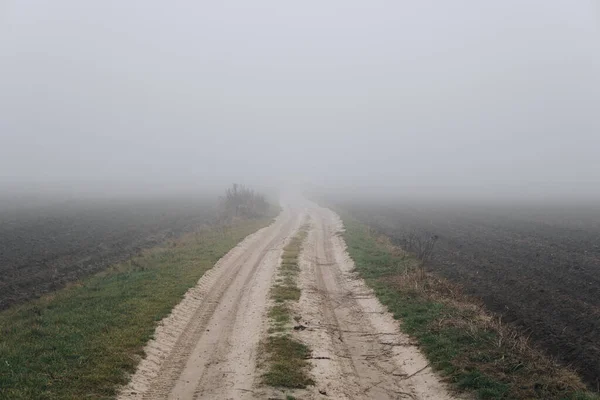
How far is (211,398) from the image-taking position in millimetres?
9070

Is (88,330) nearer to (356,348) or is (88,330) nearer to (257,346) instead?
(257,346)

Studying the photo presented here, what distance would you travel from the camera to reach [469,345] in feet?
37.6

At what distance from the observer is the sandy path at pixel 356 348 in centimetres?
972

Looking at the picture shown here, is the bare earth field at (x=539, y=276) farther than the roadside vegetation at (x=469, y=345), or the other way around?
the bare earth field at (x=539, y=276)

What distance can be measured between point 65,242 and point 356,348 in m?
30.1

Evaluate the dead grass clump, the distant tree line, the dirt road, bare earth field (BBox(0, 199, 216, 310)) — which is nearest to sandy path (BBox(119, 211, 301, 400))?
the dirt road

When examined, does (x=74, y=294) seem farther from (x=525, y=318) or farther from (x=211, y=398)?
(x=525, y=318)

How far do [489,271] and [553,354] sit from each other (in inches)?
419

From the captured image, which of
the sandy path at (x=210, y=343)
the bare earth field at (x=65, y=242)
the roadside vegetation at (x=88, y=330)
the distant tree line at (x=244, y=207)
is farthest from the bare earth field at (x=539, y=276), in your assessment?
the bare earth field at (x=65, y=242)

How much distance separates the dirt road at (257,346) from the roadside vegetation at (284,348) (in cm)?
27

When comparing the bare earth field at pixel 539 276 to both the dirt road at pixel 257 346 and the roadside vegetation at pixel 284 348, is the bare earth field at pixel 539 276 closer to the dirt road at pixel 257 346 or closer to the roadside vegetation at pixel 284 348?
the dirt road at pixel 257 346

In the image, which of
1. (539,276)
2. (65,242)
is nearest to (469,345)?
(539,276)

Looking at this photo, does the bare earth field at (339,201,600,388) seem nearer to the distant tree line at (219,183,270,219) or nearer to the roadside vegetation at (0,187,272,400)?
the roadside vegetation at (0,187,272,400)

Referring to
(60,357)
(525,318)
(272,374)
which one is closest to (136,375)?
(60,357)
